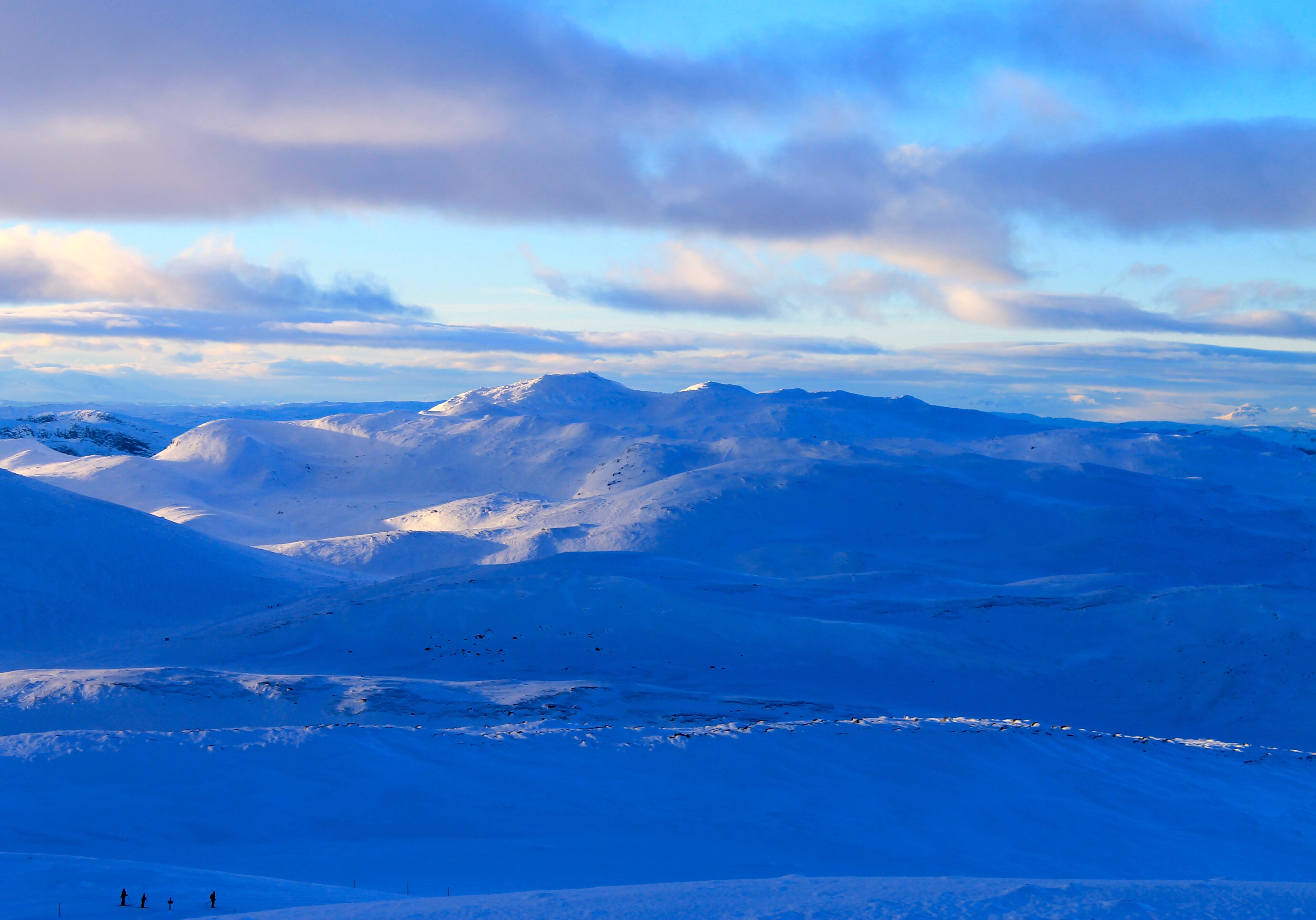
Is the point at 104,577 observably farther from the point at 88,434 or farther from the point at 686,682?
the point at 88,434

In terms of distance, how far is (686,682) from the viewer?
18.9 meters

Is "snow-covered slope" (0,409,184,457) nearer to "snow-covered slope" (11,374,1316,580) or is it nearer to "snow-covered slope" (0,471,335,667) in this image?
"snow-covered slope" (11,374,1316,580)

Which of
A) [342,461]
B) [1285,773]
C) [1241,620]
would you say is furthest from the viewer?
[342,461]

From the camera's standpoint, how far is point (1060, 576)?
94.5 feet

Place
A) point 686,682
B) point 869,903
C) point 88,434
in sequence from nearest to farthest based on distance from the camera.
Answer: point 869,903 → point 686,682 → point 88,434

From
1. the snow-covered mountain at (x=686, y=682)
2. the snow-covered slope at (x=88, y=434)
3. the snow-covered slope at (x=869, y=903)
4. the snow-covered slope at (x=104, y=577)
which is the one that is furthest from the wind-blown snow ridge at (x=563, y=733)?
the snow-covered slope at (x=88, y=434)

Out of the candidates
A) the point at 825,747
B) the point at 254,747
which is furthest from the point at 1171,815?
the point at 254,747

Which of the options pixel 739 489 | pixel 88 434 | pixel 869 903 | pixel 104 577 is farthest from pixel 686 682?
pixel 88 434

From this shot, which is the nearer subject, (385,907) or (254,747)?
(385,907)

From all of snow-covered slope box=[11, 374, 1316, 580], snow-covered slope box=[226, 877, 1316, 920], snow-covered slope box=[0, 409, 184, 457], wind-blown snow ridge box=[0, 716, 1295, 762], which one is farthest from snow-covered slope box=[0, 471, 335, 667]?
snow-covered slope box=[0, 409, 184, 457]

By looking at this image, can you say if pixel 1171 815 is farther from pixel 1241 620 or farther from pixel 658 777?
pixel 1241 620

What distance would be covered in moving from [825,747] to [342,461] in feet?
185

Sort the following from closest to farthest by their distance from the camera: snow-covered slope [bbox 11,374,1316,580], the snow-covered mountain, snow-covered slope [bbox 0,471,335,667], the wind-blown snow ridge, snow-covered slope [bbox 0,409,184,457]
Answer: the snow-covered mountain, the wind-blown snow ridge, snow-covered slope [bbox 0,471,335,667], snow-covered slope [bbox 11,374,1316,580], snow-covered slope [bbox 0,409,184,457]

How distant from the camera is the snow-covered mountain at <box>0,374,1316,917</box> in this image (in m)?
9.49
